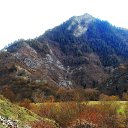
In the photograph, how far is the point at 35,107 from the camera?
12225 cm

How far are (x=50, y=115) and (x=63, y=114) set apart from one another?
19.5 ft

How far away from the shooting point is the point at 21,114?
52.7m

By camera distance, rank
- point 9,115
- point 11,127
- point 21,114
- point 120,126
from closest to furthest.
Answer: point 11,127
point 9,115
point 21,114
point 120,126

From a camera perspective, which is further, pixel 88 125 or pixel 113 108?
pixel 113 108

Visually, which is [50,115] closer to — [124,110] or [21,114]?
[124,110]

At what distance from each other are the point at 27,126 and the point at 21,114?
7527 millimetres

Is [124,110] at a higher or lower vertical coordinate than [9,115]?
lower

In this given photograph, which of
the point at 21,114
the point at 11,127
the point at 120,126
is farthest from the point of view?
the point at 120,126

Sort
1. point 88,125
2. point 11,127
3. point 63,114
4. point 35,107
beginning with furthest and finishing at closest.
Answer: point 35,107 < point 63,114 < point 88,125 < point 11,127

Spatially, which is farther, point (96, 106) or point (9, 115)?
point (96, 106)

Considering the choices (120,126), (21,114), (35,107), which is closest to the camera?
(21,114)

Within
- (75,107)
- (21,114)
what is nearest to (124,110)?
(75,107)

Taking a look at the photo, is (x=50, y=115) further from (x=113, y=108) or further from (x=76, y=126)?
(x=76, y=126)

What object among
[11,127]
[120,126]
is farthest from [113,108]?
[11,127]
